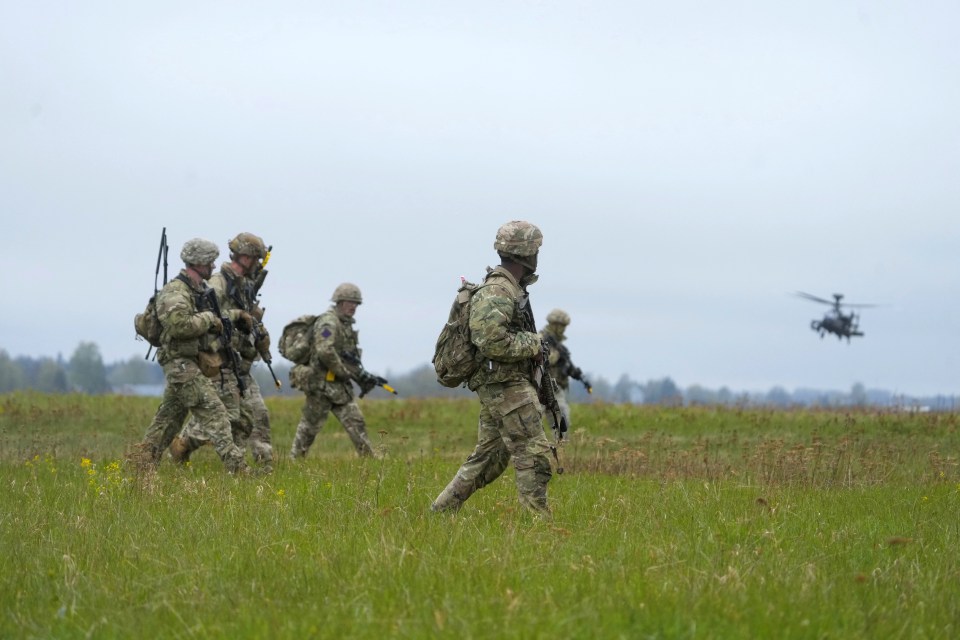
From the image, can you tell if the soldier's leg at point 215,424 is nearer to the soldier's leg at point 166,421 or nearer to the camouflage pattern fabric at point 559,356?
the soldier's leg at point 166,421

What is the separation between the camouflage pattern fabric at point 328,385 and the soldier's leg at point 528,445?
19.3 ft

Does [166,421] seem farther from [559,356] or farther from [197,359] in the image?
[559,356]

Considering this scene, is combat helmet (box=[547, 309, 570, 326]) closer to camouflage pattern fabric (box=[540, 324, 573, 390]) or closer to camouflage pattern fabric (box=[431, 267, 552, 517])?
camouflage pattern fabric (box=[540, 324, 573, 390])

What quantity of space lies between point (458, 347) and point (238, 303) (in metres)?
5.17

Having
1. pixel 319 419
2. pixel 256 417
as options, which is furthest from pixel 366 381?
pixel 256 417

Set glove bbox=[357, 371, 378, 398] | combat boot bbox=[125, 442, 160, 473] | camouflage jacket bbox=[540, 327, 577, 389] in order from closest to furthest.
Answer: combat boot bbox=[125, 442, 160, 473] → glove bbox=[357, 371, 378, 398] → camouflage jacket bbox=[540, 327, 577, 389]

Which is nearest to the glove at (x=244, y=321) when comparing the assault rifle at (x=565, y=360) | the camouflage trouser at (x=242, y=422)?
the camouflage trouser at (x=242, y=422)

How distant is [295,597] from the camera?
555cm

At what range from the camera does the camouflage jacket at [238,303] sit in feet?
40.3

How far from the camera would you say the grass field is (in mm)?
5031

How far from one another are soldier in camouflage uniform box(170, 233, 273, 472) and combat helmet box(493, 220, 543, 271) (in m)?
4.59

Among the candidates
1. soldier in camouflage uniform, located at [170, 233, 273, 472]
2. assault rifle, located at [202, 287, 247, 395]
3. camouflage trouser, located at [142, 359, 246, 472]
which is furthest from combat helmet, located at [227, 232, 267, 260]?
camouflage trouser, located at [142, 359, 246, 472]

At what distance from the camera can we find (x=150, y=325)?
11.1m

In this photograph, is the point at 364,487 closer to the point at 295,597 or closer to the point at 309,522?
the point at 309,522
